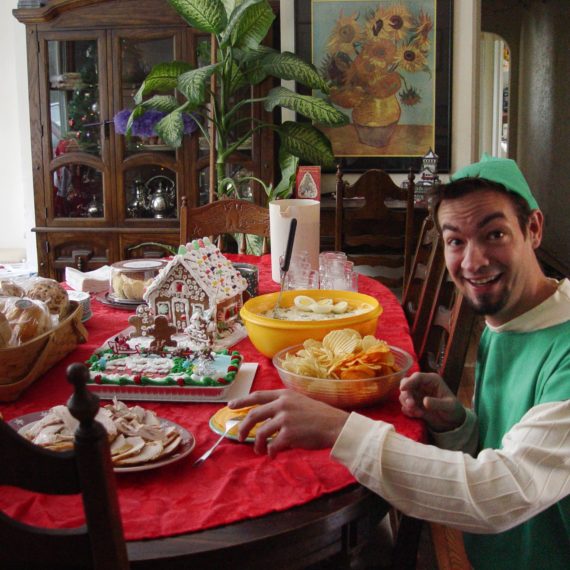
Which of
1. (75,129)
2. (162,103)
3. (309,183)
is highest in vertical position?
(162,103)

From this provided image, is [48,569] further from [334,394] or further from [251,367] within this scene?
[251,367]

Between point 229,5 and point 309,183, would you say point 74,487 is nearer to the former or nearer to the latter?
point 309,183

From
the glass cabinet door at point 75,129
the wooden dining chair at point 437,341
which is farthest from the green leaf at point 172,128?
the wooden dining chair at point 437,341

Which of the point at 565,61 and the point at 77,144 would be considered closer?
the point at 77,144

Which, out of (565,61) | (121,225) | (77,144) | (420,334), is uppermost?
(565,61)

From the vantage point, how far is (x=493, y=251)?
1.23 m

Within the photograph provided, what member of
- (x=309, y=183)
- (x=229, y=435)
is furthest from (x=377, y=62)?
(x=229, y=435)

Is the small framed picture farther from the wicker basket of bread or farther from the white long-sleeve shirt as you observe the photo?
the white long-sleeve shirt

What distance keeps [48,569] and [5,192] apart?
475cm

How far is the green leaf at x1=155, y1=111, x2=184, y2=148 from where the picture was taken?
3.71m

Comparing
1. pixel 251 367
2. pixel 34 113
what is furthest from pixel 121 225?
pixel 251 367

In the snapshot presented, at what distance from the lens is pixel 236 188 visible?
3.74 meters

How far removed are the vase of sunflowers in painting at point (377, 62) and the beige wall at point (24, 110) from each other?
0.64 ft

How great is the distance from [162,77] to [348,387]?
9.70 ft
